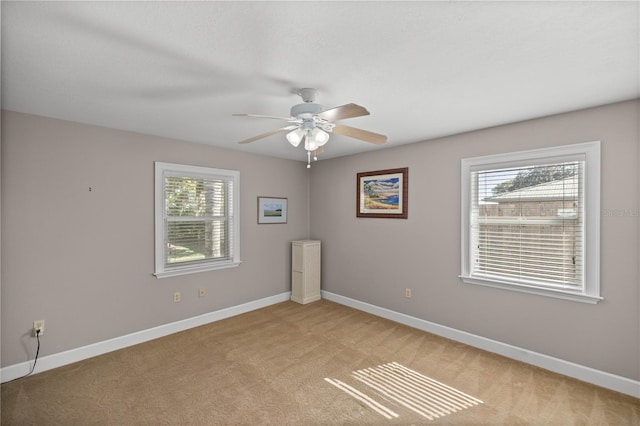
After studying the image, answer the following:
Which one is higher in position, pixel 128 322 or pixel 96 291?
pixel 96 291

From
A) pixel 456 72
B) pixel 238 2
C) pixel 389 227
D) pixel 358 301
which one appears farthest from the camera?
pixel 358 301

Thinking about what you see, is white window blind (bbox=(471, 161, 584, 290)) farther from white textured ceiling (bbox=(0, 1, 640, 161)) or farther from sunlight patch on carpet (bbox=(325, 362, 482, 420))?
sunlight patch on carpet (bbox=(325, 362, 482, 420))

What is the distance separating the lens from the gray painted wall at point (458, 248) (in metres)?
2.33

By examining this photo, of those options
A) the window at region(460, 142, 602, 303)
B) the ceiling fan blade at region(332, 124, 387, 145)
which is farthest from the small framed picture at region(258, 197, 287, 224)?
the window at region(460, 142, 602, 303)

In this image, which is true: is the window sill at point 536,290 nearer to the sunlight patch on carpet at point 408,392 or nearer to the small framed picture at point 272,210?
the sunlight patch on carpet at point 408,392

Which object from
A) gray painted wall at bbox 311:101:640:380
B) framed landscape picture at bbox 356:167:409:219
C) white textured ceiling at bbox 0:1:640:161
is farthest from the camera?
framed landscape picture at bbox 356:167:409:219

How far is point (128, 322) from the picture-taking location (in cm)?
320

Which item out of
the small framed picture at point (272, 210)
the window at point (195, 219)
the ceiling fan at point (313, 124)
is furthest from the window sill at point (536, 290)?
the window at point (195, 219)

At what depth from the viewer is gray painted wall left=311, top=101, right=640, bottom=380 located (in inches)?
91.8

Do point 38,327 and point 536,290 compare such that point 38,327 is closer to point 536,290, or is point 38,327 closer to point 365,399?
point 365,399

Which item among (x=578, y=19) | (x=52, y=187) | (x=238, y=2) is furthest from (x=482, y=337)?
(x=52, y=187)

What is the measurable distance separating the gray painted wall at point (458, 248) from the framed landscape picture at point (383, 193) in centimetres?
9

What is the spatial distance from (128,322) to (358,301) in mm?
2961

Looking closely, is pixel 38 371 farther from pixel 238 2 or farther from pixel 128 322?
pixel 238 2
